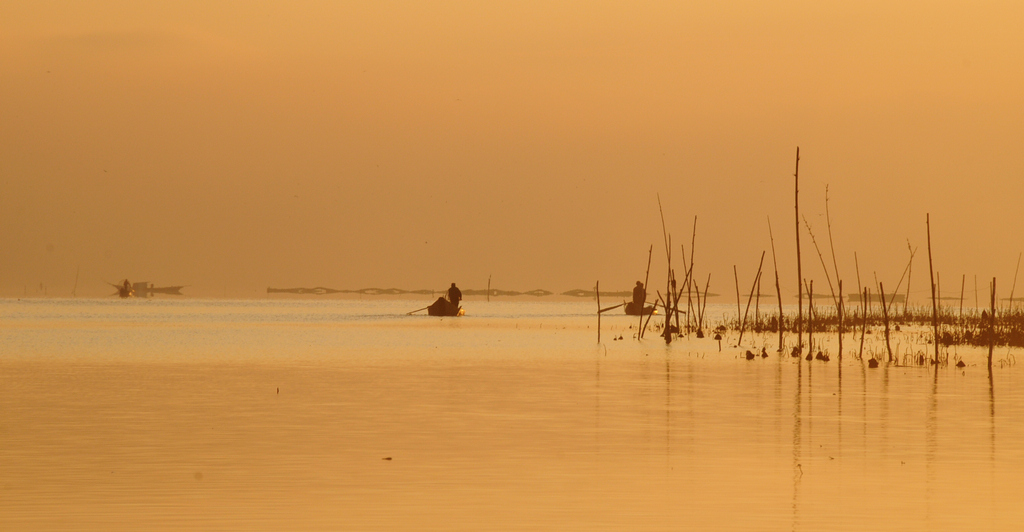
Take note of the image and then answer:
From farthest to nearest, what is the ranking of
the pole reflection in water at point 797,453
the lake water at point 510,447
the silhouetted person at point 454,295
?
the silhouetted person at point 454,295, the pole reflection in water at point 797,453, the lake water at point 510,447

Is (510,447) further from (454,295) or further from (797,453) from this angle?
(454,295)

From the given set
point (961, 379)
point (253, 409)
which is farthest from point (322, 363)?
point (961, 379)

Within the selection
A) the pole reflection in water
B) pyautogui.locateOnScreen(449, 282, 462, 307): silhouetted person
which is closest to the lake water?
the pole reflection in water

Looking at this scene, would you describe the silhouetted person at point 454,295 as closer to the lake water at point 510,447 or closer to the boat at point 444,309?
the boat at point 444,309

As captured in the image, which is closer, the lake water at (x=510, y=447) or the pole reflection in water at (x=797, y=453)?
the lake water at (x=510, y=447)

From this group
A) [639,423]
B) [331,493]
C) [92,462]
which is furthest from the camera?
[639,423]

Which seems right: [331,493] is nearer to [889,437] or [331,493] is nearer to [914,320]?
[889,437]

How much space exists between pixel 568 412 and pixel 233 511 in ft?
28.9

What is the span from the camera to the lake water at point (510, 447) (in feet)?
33.6

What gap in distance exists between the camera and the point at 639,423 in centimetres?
1712

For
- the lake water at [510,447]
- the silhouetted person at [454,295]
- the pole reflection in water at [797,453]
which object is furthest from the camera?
the silhouetted person at [454,295]

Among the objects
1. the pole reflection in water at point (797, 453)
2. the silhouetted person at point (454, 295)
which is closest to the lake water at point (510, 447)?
the pole reflection in water at point (797, 453)

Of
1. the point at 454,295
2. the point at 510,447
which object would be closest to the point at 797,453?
the point at 510,447

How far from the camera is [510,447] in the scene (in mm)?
14328
